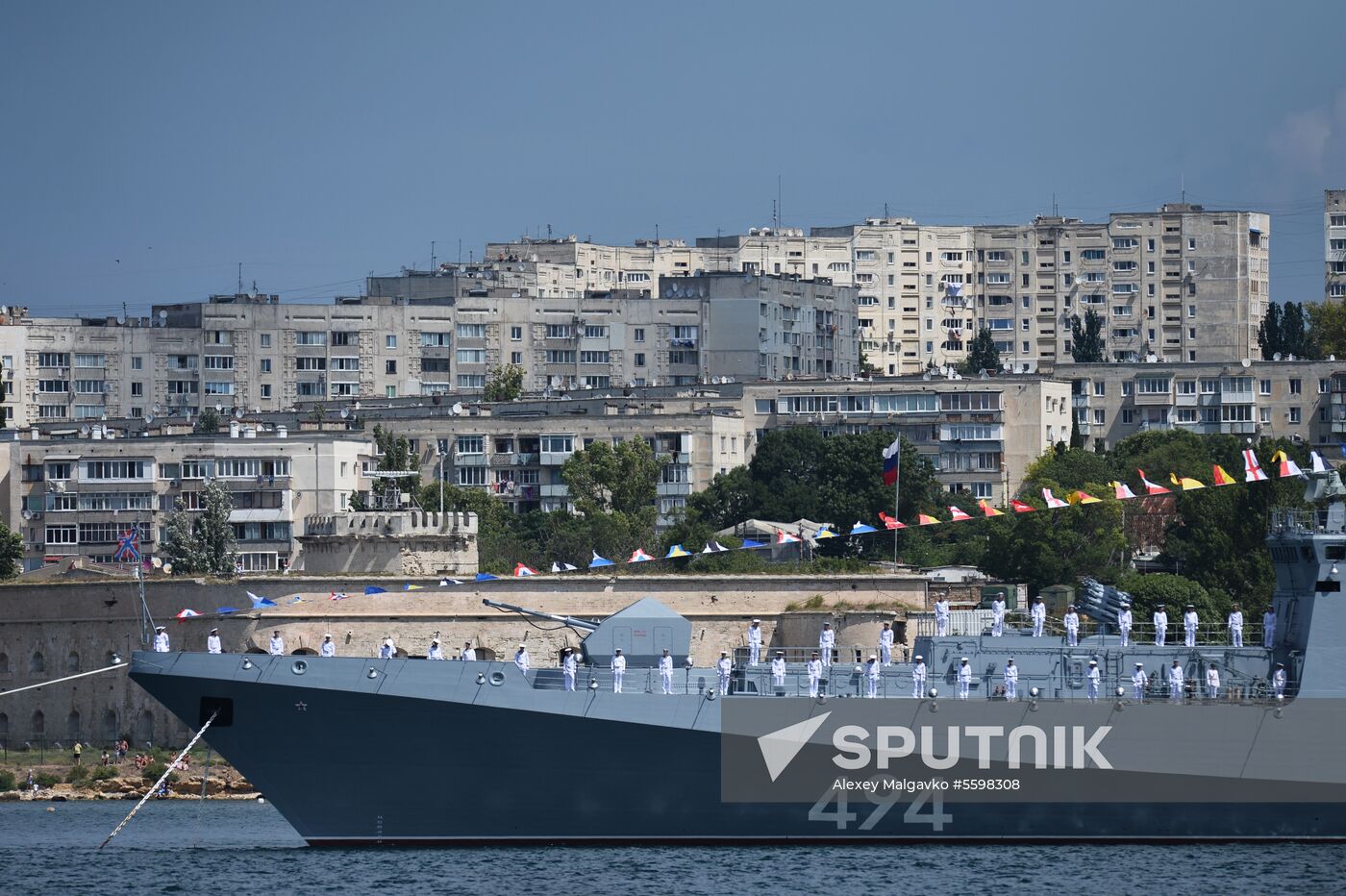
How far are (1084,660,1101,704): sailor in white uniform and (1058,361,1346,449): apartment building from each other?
48526mm

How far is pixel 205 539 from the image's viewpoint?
2410 inches

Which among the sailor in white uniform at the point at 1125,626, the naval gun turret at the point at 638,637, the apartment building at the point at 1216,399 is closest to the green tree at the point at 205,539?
the naval gun turret at the point at 638,637

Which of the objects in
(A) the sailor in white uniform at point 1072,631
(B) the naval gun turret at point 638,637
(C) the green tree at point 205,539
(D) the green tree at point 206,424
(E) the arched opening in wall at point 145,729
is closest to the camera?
(B) the naval gun turret at point 638,637

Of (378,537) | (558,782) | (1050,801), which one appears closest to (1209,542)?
(378,537)

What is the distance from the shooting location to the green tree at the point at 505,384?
293 ft

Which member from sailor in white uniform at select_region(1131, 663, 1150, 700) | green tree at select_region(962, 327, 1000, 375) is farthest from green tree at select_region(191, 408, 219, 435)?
sailor in white uniform at select_region(1131, 663, 1150, 700)

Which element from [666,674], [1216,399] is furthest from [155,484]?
[666,674]

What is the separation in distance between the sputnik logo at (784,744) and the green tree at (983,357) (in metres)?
69.1

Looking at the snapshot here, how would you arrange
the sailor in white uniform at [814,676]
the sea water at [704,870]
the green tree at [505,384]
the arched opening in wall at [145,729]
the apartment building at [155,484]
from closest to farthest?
the sea water at [704,870] < the sailor in white uniform at [814,676] < the arched opening in wall at [145,729] < the apartment building at [155,484] < the green tree at [505,384]

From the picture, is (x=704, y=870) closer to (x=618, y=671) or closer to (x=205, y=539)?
(x=618, y=671)

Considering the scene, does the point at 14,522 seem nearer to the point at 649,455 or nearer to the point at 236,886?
the point at 649,455

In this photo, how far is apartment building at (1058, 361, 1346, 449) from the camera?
85312mm

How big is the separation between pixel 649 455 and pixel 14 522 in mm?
19550

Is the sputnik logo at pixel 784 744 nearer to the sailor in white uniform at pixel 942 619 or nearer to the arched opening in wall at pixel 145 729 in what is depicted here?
the sailor in white uniform at pixel 942 619
